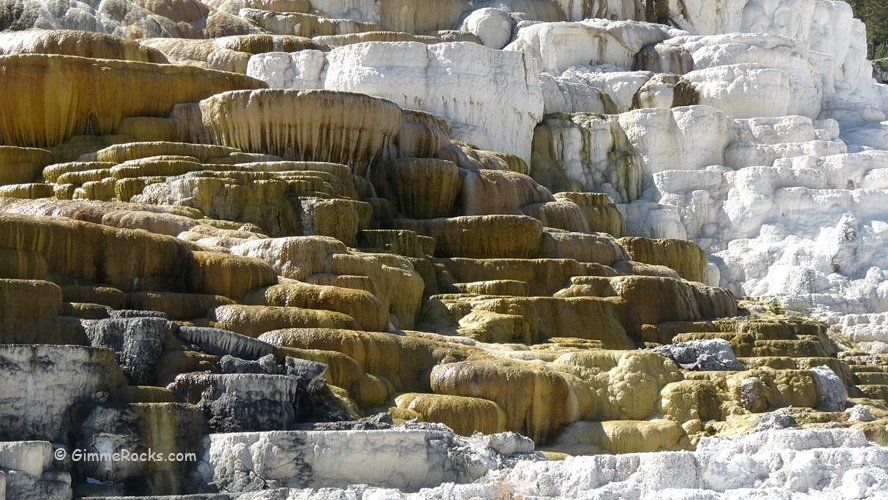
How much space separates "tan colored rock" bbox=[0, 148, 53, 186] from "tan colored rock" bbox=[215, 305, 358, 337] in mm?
9392

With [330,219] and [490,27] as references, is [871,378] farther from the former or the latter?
[490,27]

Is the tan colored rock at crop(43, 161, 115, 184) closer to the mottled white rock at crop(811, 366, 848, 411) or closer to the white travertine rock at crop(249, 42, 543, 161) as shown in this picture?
the white travertine rock at crop(249, 42, 543, 161)

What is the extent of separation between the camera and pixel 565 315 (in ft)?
76.0

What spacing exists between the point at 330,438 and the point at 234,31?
2878 cm

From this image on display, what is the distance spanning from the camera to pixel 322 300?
18.5 metres

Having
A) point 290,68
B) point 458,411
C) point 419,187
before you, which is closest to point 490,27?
point 290,68

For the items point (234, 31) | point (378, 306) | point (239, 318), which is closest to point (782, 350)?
point (378, 306)

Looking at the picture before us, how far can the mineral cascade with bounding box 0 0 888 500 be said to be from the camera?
12.8 metres

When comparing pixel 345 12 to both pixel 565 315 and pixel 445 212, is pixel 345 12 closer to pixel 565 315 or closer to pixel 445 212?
pixel 445 212

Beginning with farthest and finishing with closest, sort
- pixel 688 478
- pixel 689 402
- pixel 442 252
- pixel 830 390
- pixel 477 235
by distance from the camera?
pixel 477 235
pixel 442 252
pixel 830 390
pixel 689 402
pixel 688 478

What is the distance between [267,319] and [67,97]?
1252cm

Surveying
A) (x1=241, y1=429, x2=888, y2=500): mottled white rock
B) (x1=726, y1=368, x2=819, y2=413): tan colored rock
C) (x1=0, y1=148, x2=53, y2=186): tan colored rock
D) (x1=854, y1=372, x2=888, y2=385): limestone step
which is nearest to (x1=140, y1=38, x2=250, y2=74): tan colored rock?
(x1=0, y1=148, x2=53, y2=186): tan colored rock

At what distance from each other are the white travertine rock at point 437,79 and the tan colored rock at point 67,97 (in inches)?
236

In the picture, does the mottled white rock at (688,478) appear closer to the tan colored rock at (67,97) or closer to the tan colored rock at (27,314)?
the tan colored rock at (27,314)
